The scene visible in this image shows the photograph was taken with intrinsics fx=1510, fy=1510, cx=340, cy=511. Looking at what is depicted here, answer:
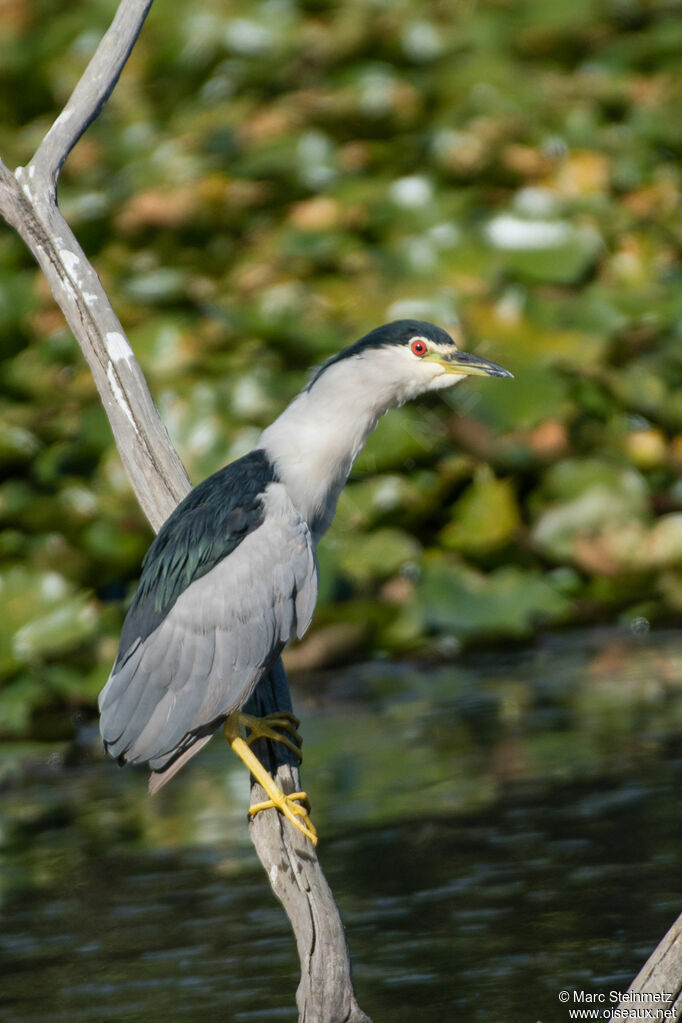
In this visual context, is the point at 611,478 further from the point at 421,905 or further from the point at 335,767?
the point at 421,905

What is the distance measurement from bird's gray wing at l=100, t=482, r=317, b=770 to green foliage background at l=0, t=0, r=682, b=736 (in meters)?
2.29

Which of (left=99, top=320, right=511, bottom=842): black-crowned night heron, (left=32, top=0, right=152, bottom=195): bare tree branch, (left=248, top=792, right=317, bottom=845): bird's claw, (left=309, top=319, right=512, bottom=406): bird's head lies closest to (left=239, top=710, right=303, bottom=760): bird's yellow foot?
(left=99, top=320, right=511, bottom=842): black-crowned night heron

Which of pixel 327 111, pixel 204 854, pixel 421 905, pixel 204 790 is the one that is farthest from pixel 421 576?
pixel 327 111

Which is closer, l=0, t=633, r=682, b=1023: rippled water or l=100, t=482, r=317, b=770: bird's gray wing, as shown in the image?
l=100, t=482, r=317, b=770: bird's gray wing

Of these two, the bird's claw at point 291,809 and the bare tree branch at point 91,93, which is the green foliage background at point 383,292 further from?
the bird's claw at point 291,809

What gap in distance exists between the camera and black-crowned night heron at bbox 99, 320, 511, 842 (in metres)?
3.55

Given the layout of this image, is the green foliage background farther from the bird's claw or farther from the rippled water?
the bird's claw

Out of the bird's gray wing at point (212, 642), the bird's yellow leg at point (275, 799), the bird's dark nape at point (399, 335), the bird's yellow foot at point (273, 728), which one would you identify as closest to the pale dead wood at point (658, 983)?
the bird's yellow leg at point (275, 799)

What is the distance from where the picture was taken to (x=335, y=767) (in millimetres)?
5426

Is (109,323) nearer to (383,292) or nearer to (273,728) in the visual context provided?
(273,728)

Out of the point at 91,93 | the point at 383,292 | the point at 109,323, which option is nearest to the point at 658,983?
the point at 109,323

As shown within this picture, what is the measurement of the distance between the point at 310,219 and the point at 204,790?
3757mm

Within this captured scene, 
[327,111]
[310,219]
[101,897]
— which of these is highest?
[327,111]

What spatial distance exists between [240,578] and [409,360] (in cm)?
71
